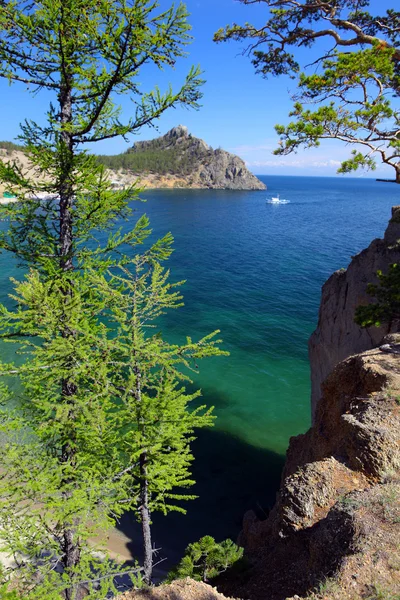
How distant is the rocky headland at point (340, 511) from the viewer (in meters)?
6.48

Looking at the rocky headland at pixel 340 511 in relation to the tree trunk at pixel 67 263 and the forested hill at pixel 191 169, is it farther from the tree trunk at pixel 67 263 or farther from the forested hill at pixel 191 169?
the forested hill at pixel 191 169

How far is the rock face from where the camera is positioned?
1755 centimetres

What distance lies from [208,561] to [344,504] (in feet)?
15.0

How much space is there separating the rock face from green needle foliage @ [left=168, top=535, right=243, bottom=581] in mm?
10651

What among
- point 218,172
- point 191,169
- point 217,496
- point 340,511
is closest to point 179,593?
point 340,511

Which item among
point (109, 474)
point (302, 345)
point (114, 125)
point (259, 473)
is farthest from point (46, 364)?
point (302, 345)

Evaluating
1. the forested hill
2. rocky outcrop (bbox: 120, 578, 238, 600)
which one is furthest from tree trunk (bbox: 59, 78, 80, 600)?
the forested hill

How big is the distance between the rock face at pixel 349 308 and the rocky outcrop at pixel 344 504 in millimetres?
5080

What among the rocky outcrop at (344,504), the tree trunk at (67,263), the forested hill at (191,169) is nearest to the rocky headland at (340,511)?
the rocky outcrop at (344,504)

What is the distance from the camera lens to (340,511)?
775cm

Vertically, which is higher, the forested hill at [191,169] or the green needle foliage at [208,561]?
the forested hill at [191,169]

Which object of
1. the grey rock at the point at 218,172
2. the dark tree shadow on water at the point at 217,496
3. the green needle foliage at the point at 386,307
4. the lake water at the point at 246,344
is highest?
the grey rock at the point at 218,172

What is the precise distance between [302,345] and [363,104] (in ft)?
79.0

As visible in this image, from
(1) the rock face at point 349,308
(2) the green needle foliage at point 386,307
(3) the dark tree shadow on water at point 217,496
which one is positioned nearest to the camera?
(2) the green needle foliage at point 386,307
